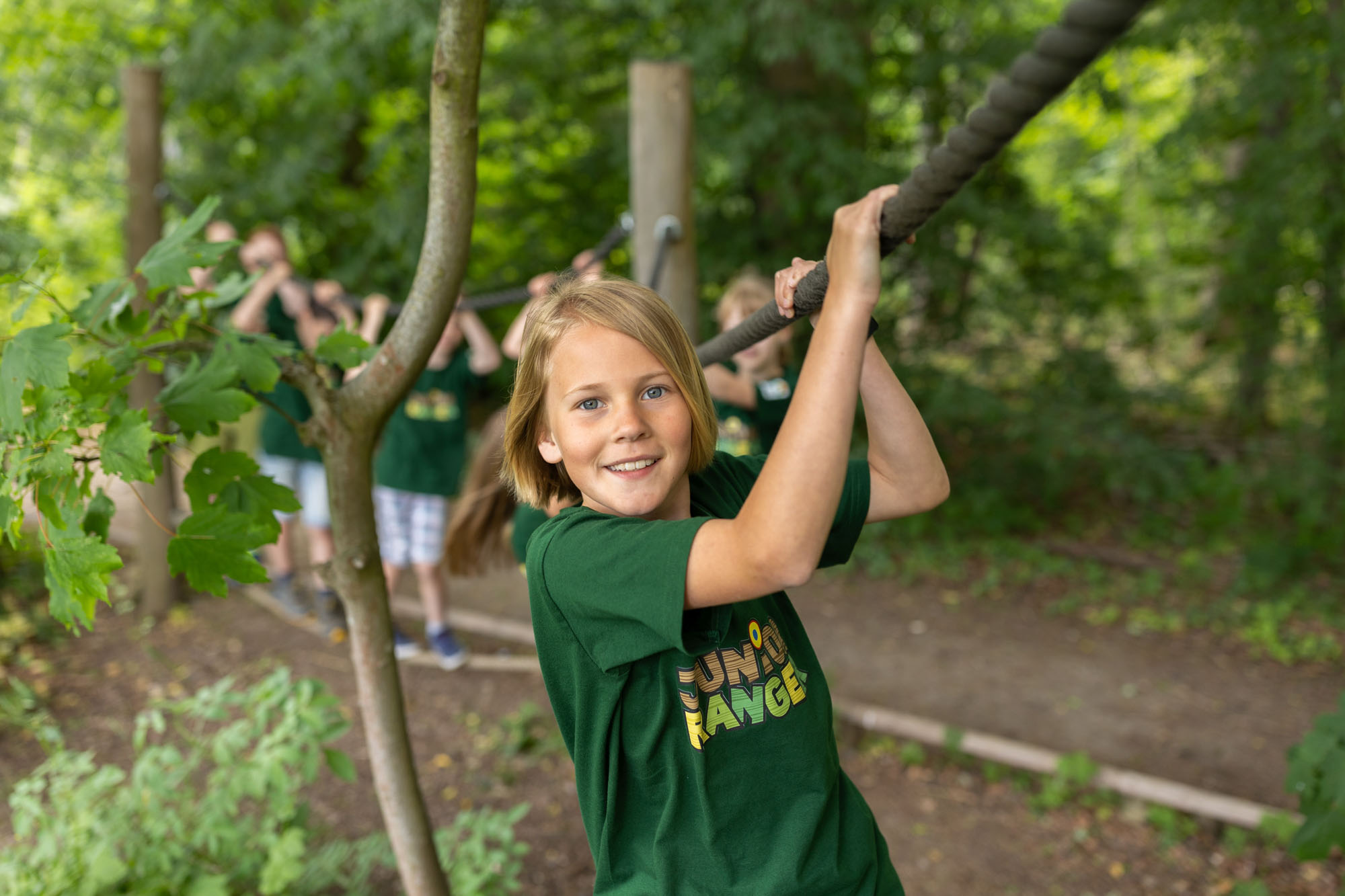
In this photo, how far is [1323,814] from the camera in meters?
2.07

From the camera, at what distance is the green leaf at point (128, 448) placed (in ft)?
4.27

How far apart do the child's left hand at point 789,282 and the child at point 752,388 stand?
1.82m

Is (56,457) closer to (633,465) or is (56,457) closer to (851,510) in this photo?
(633,465)

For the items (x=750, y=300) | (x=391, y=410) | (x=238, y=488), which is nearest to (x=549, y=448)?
(x=238, y=488)

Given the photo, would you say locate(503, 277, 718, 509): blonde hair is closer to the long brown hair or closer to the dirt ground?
the long brown hair

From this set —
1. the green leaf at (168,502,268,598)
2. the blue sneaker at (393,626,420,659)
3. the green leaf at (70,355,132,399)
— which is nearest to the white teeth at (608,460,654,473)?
the green leaf at (168,502,268,598)

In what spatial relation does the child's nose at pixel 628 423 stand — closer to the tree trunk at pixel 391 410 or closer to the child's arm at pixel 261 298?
the tree trunk at pixel 391 410

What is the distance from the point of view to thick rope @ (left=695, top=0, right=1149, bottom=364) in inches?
25.1

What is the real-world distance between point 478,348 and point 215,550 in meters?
2.96

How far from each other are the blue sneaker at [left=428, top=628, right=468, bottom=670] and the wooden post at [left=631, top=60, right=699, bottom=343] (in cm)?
204

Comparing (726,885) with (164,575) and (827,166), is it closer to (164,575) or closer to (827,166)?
(164,575)

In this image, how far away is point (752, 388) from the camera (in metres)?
3.14

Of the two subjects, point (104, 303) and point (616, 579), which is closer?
point (616, 579)

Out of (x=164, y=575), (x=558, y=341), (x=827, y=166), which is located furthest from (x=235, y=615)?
(x=558, y=341)
